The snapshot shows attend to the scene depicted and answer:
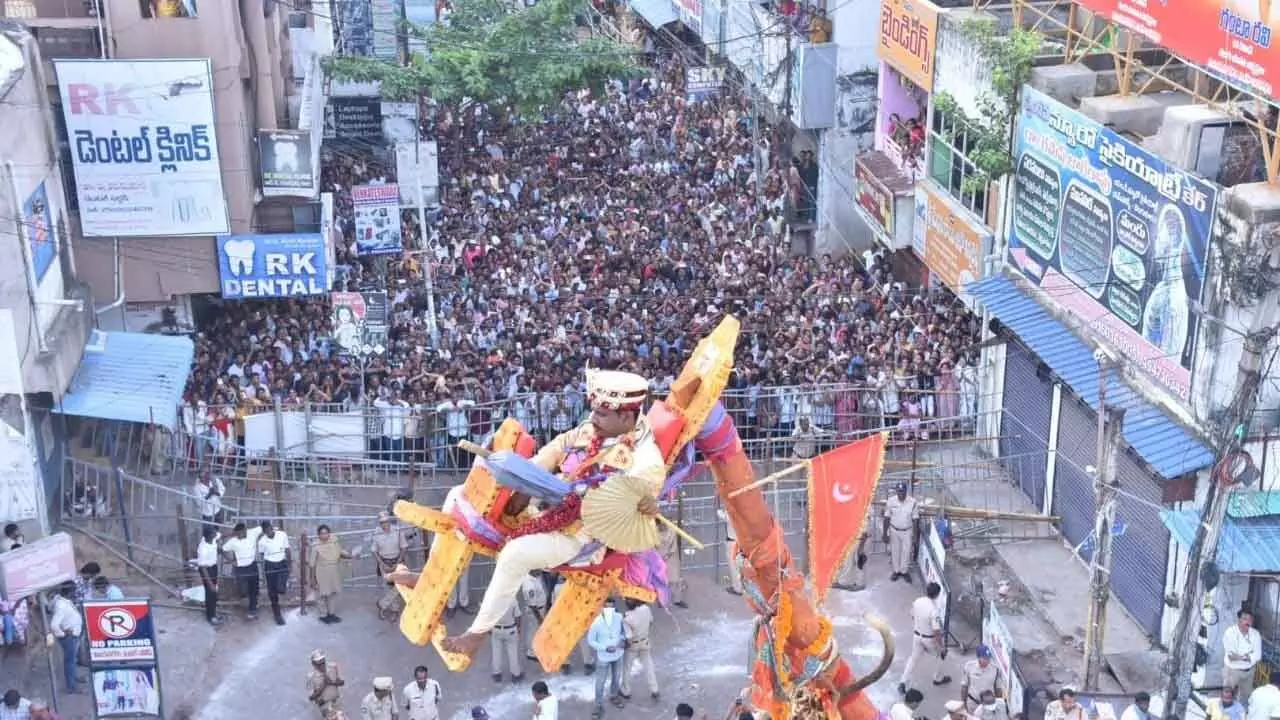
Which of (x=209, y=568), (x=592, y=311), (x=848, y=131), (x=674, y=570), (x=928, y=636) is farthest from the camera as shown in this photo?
(x=848, y=131)

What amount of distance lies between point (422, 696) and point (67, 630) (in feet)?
14.5

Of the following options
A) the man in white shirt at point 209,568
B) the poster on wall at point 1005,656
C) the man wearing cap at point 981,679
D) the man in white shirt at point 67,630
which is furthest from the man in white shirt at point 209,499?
the poster on wall at point 1005,656

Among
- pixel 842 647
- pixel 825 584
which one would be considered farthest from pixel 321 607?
pixel 825 584

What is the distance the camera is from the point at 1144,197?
19.6 m

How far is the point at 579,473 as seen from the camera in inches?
501

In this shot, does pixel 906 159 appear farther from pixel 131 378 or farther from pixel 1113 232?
pixel 131 378

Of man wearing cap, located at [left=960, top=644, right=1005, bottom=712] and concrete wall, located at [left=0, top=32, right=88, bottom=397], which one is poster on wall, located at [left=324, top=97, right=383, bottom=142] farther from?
man wearing cap, located at [left=960, top=644, right=1005, bottom=712]

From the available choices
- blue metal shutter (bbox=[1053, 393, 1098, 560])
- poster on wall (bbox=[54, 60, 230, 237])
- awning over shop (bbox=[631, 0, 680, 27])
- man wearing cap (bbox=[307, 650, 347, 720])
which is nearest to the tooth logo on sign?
poster on wall (bbox=[54, 60, 230, 237])

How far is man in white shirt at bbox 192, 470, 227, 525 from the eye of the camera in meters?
21.4

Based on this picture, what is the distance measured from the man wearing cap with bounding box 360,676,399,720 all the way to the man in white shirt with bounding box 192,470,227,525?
16.0 feet

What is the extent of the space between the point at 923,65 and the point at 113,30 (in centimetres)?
1214

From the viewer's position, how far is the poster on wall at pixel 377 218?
1127 inches

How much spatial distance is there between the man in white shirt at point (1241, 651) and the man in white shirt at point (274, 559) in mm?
10826

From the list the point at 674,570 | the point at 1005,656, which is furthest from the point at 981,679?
the point at 674,570
